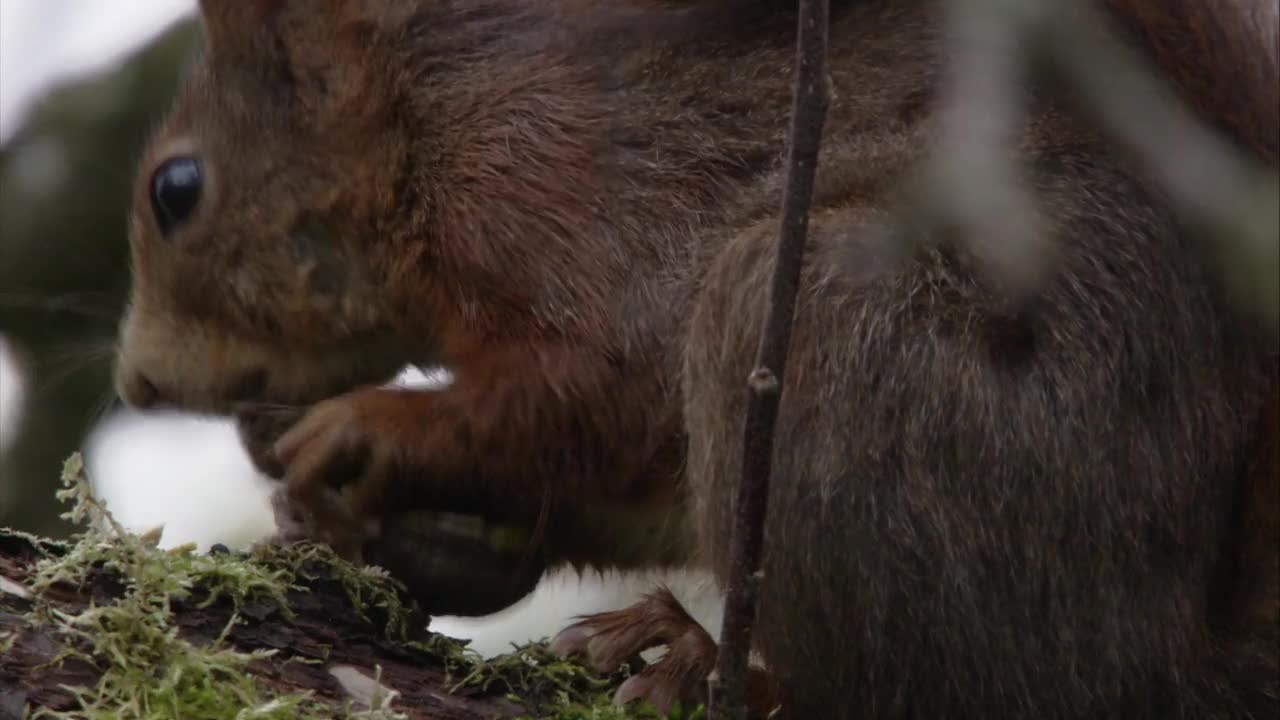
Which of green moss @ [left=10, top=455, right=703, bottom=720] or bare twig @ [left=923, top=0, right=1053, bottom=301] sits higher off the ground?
bare twig @ [left=923, top=0, right=1053, bottom=301]

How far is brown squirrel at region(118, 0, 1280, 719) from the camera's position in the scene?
279 centimetres

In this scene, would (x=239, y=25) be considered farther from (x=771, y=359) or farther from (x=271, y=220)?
(x=771, y=359)

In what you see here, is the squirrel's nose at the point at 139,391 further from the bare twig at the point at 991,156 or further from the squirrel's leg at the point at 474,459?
the bare twig at the point at 991,156

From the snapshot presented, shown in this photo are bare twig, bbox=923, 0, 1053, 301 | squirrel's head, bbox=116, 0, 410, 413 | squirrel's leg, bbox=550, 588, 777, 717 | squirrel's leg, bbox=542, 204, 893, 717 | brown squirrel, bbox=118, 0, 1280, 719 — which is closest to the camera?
bare twig, bbox=923, 0, 1053, 301

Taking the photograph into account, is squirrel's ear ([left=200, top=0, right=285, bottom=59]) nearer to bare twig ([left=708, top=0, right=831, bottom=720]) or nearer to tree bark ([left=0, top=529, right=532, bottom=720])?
tree bark ([left=0, top=529, right=532, bottom=720])

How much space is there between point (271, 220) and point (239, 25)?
1.58ft

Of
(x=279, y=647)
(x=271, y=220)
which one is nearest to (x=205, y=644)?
(x=279, y=647)

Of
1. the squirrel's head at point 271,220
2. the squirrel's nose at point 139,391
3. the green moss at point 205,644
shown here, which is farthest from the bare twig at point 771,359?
the squirrel's nose at point 139,391

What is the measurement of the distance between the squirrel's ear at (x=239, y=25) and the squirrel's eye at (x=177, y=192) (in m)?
0.28

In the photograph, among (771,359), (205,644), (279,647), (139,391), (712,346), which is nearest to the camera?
(771,359)

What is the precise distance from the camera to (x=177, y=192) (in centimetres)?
384

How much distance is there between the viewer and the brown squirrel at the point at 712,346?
9.14ft

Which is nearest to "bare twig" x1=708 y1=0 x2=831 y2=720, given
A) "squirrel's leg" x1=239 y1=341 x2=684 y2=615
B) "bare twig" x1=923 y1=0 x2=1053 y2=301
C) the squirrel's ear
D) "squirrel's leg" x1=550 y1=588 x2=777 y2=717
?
"bare twig" x1=923 y1=0 x2=1053 y2=301

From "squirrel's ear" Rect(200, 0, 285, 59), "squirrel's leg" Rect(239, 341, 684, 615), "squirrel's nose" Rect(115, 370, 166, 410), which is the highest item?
"squirrel's ear" Rect(200, 0, 285, 59)
